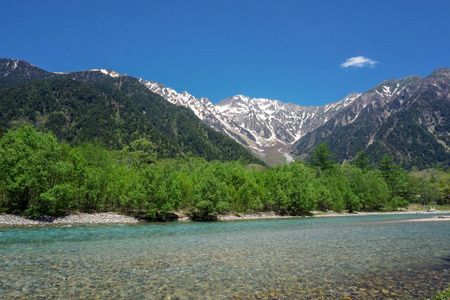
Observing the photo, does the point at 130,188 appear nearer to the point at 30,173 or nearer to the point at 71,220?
the point at 71,220

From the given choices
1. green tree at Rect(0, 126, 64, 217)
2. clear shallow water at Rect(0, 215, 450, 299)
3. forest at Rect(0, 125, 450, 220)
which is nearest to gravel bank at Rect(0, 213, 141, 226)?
green tree at Rect(0, 126, 64, 217)

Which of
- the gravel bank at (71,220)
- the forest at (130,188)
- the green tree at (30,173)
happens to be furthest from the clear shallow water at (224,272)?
the forest at (130,188)

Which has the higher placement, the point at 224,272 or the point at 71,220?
the point at 224,272

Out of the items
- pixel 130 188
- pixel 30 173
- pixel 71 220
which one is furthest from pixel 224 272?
pixel 130 188

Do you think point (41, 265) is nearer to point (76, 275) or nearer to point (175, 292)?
point (76, 275)

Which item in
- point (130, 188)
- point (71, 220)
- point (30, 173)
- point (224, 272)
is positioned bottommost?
point (71, 220)

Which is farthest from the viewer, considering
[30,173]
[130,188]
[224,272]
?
[130,188]

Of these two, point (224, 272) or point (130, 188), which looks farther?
point (130, 188)

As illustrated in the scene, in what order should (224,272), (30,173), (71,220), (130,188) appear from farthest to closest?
1. (130,188)
2. (71,220)
3. (30,173)
4. (224,272)

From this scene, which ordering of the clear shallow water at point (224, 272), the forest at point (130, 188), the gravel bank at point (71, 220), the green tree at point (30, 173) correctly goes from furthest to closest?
the forest at point (130, 188) < the green tree at point (30, 173) < the gravel bank at point (71, 220) < the clear shallow water at point (224, 272)

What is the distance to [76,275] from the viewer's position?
1596 centimetres

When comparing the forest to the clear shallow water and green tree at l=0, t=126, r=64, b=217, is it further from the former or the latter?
the clear shallow water

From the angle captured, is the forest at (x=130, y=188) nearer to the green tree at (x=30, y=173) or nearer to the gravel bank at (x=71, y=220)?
the green tree at (x=30, y=173)

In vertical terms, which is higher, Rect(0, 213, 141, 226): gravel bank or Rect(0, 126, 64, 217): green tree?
Rect(0, 126, 64, 217): green tree
